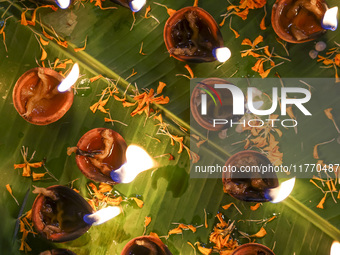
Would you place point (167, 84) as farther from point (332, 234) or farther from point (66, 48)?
point (332, 234)

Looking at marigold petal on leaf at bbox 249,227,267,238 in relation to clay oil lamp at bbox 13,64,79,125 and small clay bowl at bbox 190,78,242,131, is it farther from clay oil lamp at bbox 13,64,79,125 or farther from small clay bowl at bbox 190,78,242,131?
clay oil lamp at bbox 13,64,79,125

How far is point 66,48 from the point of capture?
267cm

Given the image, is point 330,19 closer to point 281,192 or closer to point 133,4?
point 281,192

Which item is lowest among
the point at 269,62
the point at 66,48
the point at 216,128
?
the point at 216,128

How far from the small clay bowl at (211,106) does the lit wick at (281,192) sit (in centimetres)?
59

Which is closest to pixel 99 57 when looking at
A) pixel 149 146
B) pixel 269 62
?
pixel 149 146

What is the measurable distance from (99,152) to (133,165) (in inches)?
10.9

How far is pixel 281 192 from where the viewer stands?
2500 mm

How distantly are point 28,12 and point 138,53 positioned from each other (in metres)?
0.91

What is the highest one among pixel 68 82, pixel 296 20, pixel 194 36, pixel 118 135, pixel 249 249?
pixel 296 20

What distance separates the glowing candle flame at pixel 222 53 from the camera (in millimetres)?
2528

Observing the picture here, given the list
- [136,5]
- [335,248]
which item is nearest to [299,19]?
[136,5]

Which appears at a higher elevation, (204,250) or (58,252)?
(204,250)

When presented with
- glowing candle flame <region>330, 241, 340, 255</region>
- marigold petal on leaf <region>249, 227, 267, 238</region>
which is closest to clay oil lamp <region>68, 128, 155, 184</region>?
marigold petal on leaf <region>249, 227, 267, 238</region>
